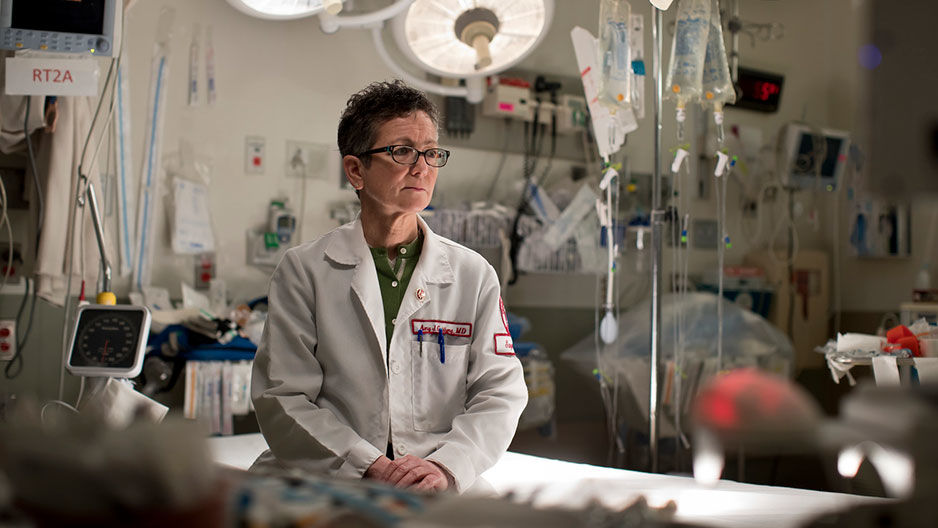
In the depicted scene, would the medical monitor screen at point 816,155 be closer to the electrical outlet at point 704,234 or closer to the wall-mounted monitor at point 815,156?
the wall-mounted monitor at point 815,156

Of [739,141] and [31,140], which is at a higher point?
[739,141]

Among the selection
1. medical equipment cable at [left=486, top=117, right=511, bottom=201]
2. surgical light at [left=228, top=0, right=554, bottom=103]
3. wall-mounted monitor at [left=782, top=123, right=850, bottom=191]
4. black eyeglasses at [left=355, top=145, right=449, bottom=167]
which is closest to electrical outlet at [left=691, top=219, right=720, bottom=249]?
wall-mounted monitor at [left=782, top=123, right=850, bottom=191]

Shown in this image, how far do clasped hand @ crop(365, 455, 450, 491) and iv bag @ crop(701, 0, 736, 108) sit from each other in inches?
74.2

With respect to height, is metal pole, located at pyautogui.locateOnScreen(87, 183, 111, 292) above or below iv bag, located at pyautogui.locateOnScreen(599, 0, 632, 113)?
below

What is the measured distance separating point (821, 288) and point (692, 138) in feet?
4.19

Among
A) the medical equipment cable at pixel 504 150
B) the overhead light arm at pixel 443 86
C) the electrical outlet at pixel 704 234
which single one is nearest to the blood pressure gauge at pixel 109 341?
the overhead light arm at pixel 443 86

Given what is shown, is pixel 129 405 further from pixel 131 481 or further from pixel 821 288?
pixel 821 288

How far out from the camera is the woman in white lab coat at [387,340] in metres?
1.65

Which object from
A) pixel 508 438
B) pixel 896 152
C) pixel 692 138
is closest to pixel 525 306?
pixel 692 138

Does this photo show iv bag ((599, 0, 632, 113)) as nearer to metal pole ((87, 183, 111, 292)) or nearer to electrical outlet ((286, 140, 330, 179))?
electrical outlet ((286, 140, 330, 179))

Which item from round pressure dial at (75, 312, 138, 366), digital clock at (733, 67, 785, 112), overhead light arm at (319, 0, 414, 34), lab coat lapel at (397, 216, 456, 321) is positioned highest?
digital clock at (733, 67, 785, 112)

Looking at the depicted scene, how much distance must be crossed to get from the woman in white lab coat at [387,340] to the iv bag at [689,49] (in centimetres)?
120

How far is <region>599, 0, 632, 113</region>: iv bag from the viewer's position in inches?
108

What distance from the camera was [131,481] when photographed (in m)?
0.48
